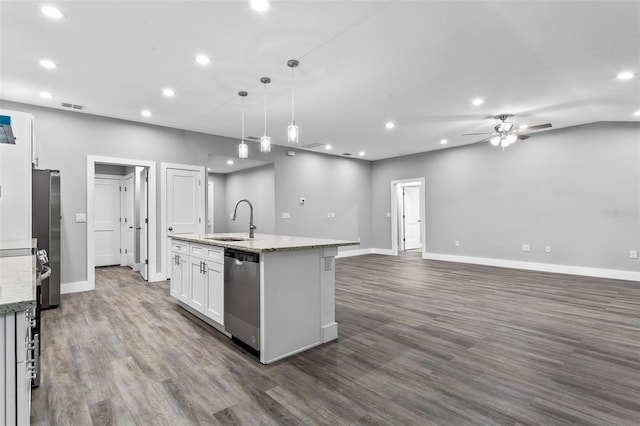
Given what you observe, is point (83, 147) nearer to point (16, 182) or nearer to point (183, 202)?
point (183, 202)

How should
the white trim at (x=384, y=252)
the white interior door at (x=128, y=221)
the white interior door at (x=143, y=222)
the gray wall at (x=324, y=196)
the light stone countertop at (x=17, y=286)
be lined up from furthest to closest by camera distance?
1. the white trim at (x=384, y=252)
2. the gray wall at (x=324, y=196)
3. the white interior door at (x=128, y=221)
4. the white interior door at (x=143, y=222)
5. the light stone countertop at (x=17, y=286)

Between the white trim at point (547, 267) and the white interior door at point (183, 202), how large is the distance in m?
5.68

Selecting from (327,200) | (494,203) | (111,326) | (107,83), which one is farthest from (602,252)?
(107,83)

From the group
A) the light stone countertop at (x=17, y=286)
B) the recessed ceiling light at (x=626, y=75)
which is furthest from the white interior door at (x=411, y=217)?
the light stone countertop at (x=17, y=286)

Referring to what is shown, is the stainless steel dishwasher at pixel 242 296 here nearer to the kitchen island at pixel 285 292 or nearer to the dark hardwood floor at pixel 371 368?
the kitchen island at pixel 285 292

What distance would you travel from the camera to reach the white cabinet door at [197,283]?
3.33m

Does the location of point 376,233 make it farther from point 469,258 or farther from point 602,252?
point 602,252

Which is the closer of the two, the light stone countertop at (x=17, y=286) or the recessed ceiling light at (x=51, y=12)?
the light stone countertop at (x=17, y=286)

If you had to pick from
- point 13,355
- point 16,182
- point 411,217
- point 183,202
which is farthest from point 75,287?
point 411,217

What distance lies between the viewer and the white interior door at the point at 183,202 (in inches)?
228

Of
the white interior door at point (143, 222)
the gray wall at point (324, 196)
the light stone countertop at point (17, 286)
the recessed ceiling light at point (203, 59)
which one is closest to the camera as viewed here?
the light stone countertop at point (17, 286)

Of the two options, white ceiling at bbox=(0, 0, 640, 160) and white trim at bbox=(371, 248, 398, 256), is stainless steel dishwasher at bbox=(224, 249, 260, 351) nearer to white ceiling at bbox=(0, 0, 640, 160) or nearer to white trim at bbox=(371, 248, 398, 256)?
white ceiling at bbox=(0, 0, 640, 160)

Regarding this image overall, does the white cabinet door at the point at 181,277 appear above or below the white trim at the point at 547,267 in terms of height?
above

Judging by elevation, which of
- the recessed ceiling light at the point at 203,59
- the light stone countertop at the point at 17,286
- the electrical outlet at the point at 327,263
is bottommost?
the electrical outlet at the point at 327,263
